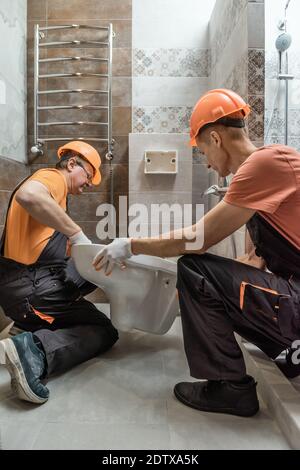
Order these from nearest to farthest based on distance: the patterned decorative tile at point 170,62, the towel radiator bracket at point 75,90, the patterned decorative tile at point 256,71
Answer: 1. the patterned decorative tile at point 256,71
2. the towel radiator bracket at point 75,90
3. the patterned decorative tile at point 170,62

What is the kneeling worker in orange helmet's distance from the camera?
1106mm

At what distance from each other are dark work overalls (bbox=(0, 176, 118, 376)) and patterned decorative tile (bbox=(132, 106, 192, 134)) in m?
1.51

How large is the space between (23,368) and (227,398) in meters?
0.69

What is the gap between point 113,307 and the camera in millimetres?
1679

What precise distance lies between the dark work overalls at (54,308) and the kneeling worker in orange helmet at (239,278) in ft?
1.54

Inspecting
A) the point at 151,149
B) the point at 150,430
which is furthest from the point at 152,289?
the point at 151,149

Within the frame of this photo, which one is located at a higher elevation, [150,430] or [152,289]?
[152,289]

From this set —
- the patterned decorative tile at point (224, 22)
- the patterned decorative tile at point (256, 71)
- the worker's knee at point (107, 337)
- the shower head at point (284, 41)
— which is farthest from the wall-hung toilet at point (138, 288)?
the patterned decorative tile at point (224, 22)

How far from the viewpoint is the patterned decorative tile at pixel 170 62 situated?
9.32ft

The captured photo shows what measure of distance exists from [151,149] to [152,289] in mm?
1321

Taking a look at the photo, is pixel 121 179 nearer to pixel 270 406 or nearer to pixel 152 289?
pixel 152 289

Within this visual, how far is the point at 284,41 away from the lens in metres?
1.81

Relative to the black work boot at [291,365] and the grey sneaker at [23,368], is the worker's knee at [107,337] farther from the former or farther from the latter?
the black work boot at [291,365]

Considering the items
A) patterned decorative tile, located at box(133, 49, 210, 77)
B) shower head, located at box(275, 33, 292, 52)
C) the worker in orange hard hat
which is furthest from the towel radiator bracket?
shower head, located at box(275, 33, 292, 52)
